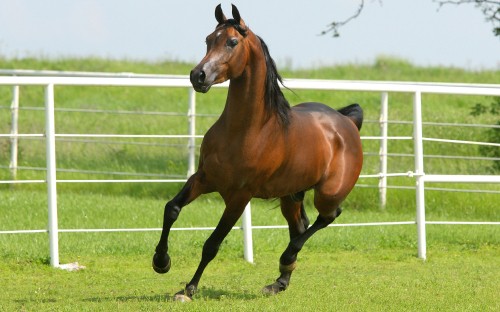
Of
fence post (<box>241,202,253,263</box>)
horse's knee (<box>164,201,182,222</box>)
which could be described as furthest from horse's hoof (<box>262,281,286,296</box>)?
fence post (<box>241,202,253,263</box>)

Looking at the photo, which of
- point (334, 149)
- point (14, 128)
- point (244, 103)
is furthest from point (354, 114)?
point (14, 128)

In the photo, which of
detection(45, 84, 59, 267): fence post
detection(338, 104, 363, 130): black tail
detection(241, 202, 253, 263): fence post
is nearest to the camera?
detection(338, 104, 363, 130): black tail

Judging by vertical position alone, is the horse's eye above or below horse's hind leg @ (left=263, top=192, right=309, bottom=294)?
above

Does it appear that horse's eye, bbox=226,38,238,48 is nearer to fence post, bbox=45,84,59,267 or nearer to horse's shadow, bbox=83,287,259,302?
horse's shadow, bbox=83,287,259,302

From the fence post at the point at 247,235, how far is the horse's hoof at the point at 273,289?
1799 millimetres

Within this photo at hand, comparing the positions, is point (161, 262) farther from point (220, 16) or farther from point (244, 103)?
point (220, 16)

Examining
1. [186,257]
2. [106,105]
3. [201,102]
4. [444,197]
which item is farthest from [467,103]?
[186,257]

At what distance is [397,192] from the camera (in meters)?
14.4

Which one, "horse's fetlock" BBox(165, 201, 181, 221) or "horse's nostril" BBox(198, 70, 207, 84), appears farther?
"horse's fetlock" BBox(165, 201, 181, 221)

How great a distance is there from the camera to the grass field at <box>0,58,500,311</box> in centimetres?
763

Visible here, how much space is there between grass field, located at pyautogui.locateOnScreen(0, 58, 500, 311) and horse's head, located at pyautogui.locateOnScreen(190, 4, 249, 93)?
1.30m

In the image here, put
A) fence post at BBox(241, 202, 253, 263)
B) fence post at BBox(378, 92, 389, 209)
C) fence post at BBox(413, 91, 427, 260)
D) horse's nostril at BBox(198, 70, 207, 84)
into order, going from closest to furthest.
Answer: horse's nostril at BBox(198, 70, 207, 84) < fence post at BBox(241, 202, 253, 263) < fence post at BBox(413, 91, 427, 260) < fence post at BBox(378, 92, 389, 209)

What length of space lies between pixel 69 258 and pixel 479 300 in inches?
157

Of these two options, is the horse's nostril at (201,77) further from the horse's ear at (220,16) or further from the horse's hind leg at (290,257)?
the horse's hind leg at (290,257)
